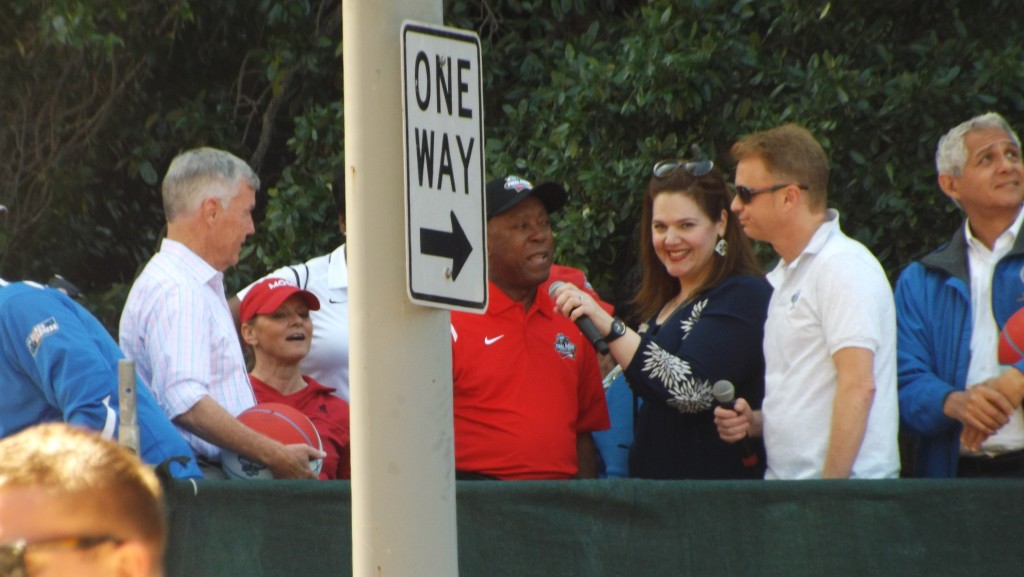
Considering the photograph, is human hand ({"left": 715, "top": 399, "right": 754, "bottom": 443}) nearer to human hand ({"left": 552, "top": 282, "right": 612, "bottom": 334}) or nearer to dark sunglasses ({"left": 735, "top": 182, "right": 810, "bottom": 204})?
human hand ({"left": 552, "top": 282, "right": 612, "bottom": 334})

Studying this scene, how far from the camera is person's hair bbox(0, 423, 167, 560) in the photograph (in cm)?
210

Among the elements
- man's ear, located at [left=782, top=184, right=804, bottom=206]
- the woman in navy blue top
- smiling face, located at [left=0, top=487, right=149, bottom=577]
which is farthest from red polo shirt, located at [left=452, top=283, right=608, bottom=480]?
smiling face, located at [left=0, top=487, right=149, bottom=577]

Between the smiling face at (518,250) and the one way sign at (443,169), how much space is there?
6.59 feet

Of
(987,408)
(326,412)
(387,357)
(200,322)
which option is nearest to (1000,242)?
(987,408)

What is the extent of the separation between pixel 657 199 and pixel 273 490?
6.27 feet

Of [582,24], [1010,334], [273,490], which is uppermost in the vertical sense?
[582,24]

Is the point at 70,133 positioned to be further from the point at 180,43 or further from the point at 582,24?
the point at 582,24

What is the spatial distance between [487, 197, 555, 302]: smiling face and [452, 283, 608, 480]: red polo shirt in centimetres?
6

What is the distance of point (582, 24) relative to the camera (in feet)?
32.8

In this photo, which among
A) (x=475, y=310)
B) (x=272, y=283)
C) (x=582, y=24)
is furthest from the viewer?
(x=582, y=24)

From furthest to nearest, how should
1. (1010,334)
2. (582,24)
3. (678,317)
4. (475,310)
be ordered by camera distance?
(582,24) → (678,317) → (1010,334) → (475,310)

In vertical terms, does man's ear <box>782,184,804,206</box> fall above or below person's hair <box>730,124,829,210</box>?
below

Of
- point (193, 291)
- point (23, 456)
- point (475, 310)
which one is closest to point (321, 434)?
point (193, 291)

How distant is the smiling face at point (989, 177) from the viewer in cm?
590
